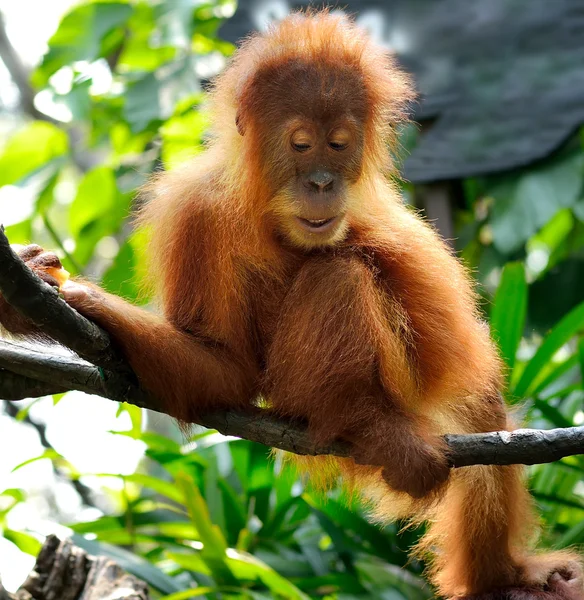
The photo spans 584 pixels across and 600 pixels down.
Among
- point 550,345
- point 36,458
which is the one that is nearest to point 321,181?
point 550,345

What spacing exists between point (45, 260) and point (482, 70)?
14.0 ft

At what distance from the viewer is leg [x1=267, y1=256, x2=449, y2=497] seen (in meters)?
2.68

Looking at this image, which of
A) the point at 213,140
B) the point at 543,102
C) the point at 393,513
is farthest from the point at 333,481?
the point at 543,102

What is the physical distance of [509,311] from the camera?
13.9ft

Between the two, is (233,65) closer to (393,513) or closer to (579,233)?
(393,513)

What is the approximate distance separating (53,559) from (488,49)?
4560 millimetres

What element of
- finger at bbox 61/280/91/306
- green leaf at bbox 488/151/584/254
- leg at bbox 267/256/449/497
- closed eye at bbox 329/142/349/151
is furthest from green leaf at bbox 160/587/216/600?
green leaf at bbox 488/151/584/254

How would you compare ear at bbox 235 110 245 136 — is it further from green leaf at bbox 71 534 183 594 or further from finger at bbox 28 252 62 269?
green leaf at bbox 71 534 183 594

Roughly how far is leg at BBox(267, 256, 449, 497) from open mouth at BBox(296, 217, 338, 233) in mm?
111

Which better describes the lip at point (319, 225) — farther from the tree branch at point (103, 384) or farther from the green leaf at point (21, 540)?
the green leaf at point (21, 540)

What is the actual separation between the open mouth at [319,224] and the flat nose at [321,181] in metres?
0.10

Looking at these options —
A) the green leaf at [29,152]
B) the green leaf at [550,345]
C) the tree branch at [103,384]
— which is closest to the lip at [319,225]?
the tree branch at [103,384]

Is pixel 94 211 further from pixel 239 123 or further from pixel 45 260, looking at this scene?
pixel 45 260

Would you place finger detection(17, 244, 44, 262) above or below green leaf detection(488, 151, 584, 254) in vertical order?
below
